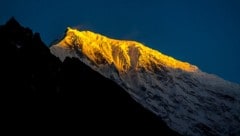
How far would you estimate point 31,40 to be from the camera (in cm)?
9394

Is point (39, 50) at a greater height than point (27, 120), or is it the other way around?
point (39, 50)

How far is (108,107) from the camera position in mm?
104312

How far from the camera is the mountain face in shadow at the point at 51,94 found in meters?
82.8

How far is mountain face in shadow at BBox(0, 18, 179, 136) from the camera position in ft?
272

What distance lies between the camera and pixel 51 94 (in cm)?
9006

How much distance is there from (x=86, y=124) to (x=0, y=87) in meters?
17.6

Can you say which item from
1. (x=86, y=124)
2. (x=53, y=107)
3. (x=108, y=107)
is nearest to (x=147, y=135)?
(x=108, y=107)

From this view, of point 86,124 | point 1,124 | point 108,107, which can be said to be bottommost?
point 1,124

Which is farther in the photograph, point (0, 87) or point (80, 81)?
point (80, 81)

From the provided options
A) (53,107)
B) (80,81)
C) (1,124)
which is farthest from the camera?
(80,81)

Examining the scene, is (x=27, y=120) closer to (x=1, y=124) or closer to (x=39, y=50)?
(x=1, y=124)

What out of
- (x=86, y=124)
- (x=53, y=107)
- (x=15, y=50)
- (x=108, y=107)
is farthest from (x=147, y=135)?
(x=15, y=50)

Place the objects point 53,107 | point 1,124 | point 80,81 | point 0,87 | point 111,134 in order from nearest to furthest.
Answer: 1. point 1,124
2. point 0,87
3. point 53,107
4. point 111,134
5. point 80,81

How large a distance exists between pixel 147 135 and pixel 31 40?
2915 cm
